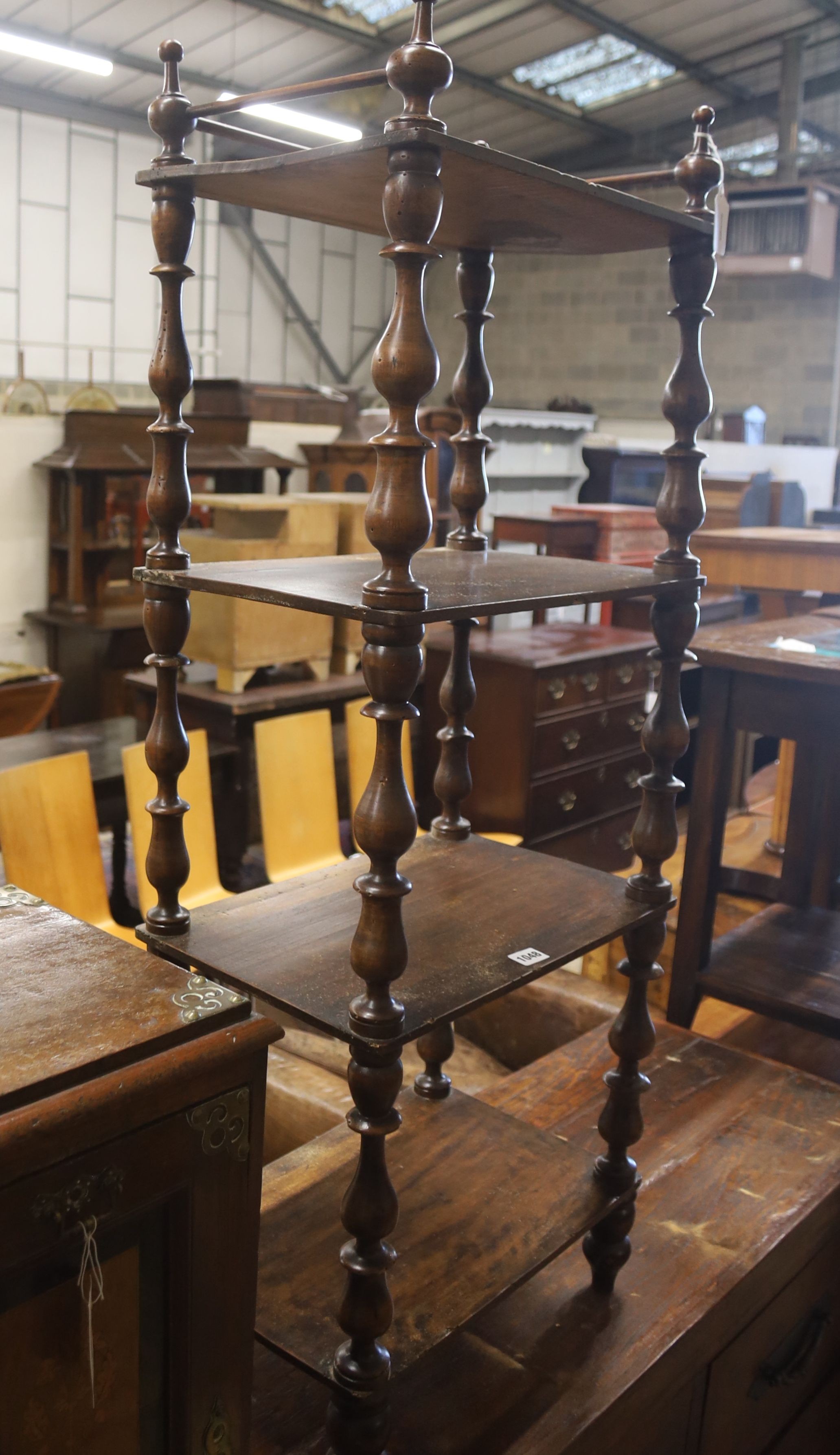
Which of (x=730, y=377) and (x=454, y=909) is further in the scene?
(x=730, y=377)

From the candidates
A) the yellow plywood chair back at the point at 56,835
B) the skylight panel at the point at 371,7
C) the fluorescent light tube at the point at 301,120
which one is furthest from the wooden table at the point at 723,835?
the skylight panel at the point at 371,7

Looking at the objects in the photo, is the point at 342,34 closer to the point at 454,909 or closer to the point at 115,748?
the point at 115,748

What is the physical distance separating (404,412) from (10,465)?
5.64 metres

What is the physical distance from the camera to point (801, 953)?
7.82 feet

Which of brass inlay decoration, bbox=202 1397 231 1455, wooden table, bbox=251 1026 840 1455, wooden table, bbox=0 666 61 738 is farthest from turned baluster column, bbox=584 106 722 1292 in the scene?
wooden table, bbox=0 666 61 738

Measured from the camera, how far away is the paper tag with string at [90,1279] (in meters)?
0.84

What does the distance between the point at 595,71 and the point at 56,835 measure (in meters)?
9.33

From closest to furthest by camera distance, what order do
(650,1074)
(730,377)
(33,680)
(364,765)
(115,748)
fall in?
1. (650,1074)
2. (364,765)
3. (115,748)
4. (33,680)
5. (730,377)

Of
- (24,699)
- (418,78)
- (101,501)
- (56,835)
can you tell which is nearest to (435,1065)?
(418,78)

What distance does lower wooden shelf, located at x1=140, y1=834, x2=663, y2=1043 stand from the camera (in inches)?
46.3

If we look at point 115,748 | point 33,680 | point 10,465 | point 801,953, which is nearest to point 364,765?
point 115,748

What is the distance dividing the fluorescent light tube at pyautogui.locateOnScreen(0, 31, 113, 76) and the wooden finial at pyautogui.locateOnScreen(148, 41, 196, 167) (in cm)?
657

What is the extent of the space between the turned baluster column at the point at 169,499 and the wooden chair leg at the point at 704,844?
48.9 inches

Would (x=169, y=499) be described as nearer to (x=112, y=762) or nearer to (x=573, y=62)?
(x=112, y=762)
